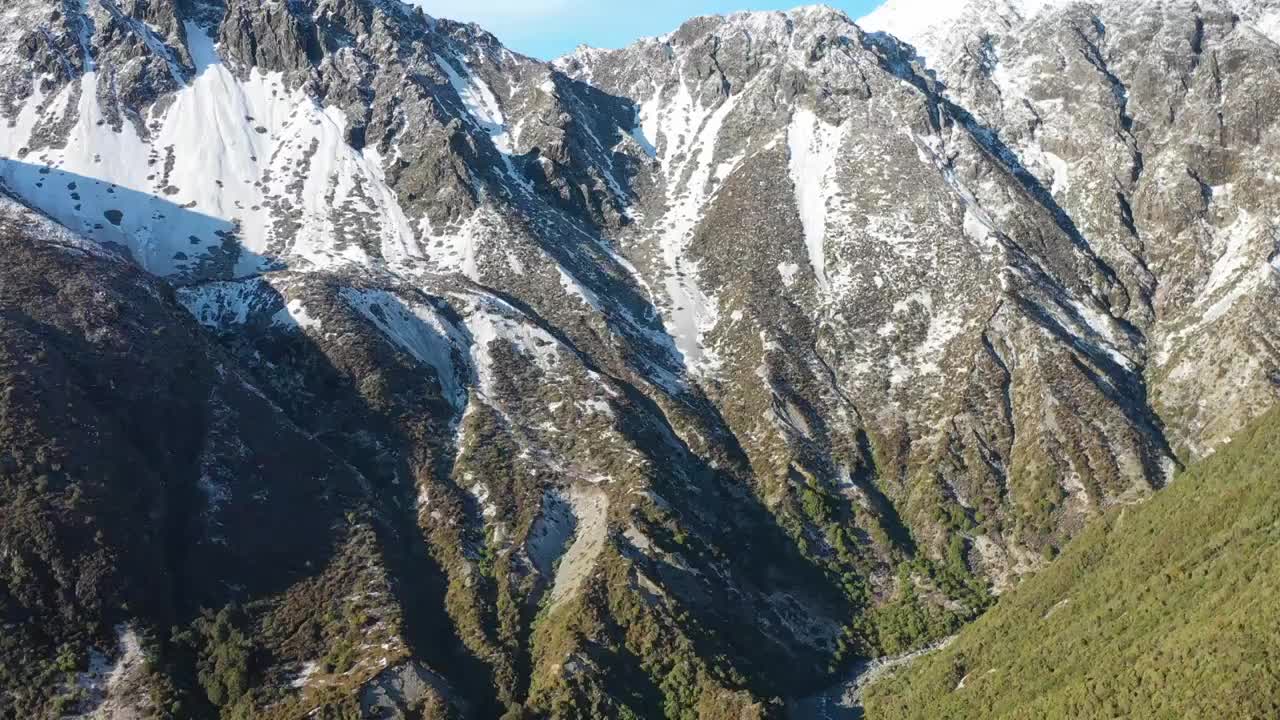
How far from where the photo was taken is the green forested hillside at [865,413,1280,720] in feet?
176

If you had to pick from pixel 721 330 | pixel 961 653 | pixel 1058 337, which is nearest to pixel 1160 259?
pixel 1058 337

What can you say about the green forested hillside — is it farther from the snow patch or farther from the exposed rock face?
the snow patch

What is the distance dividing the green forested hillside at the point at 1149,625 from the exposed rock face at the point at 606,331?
35.5 feet

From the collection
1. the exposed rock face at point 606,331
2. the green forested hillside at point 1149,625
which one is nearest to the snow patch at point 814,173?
→ the exposed rock face at point 606,331

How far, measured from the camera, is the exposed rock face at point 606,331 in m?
78.9

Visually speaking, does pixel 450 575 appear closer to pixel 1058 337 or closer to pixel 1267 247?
pixel 1058 337

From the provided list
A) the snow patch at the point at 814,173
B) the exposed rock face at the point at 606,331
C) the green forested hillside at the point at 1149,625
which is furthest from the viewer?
the snow patch at the point at 814,173

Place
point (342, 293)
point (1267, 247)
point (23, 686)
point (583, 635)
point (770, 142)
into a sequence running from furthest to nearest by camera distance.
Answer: point (770, 142), point (1267, 247), point (342, 293), point (583, 635), point (23, 686)

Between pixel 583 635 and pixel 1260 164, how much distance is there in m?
125

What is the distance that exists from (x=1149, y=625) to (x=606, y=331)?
76.0 metres

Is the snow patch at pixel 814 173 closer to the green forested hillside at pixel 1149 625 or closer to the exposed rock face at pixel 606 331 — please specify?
the exposed rock face at pixel 606 331

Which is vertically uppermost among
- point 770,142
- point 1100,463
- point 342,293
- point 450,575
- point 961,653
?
point 770,142

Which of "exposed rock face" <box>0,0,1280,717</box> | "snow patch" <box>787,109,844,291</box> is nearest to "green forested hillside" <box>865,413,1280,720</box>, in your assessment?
"exposed rock face" <box>0,0,1280,717</box>

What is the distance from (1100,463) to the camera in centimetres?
10319
